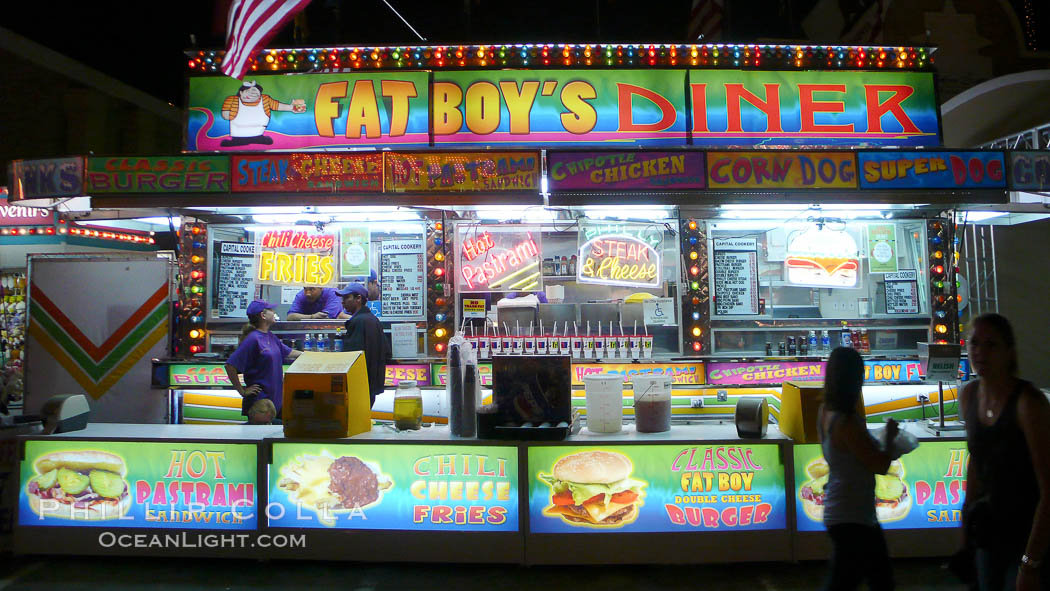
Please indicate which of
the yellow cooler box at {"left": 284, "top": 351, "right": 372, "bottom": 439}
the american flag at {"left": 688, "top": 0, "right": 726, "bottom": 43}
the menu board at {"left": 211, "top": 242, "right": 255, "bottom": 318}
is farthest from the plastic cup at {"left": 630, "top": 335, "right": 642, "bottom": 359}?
the menu board at {"left": 211, "top": 242, "right": 255, "bottom": 318}

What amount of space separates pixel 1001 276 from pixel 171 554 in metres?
13.0

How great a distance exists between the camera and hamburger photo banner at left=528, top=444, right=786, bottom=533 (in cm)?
465

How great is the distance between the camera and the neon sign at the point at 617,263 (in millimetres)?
8203

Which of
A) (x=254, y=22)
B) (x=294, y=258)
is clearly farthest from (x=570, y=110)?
(x=294, y=258)

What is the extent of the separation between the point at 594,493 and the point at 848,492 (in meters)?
1.92

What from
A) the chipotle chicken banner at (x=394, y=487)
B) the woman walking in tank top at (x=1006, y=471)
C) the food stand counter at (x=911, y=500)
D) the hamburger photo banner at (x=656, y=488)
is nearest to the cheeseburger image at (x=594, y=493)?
the hamburger photo banner at (x=656, y=488)

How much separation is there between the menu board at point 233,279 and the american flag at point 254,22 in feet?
9.72

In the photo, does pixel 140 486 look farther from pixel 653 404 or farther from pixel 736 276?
pixel 736 276

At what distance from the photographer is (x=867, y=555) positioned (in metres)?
3.10

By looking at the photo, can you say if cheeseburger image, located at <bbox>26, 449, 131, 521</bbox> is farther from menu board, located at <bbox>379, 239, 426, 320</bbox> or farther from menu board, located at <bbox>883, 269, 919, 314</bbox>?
menu board, located at <bbox>883, 269, 919, 314</bbox>

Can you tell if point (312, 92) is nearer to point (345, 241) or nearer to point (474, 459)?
point (345, 241)

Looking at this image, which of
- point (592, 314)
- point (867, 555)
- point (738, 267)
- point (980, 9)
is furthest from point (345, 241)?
point (980, 9)

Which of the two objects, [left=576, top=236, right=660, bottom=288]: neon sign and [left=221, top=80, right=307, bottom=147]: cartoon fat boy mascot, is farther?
[left=221, top=80, right=307, bottom=147]: cartoon fat boy mascot

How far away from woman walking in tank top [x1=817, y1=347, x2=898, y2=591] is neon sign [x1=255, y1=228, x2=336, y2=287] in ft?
21.5
